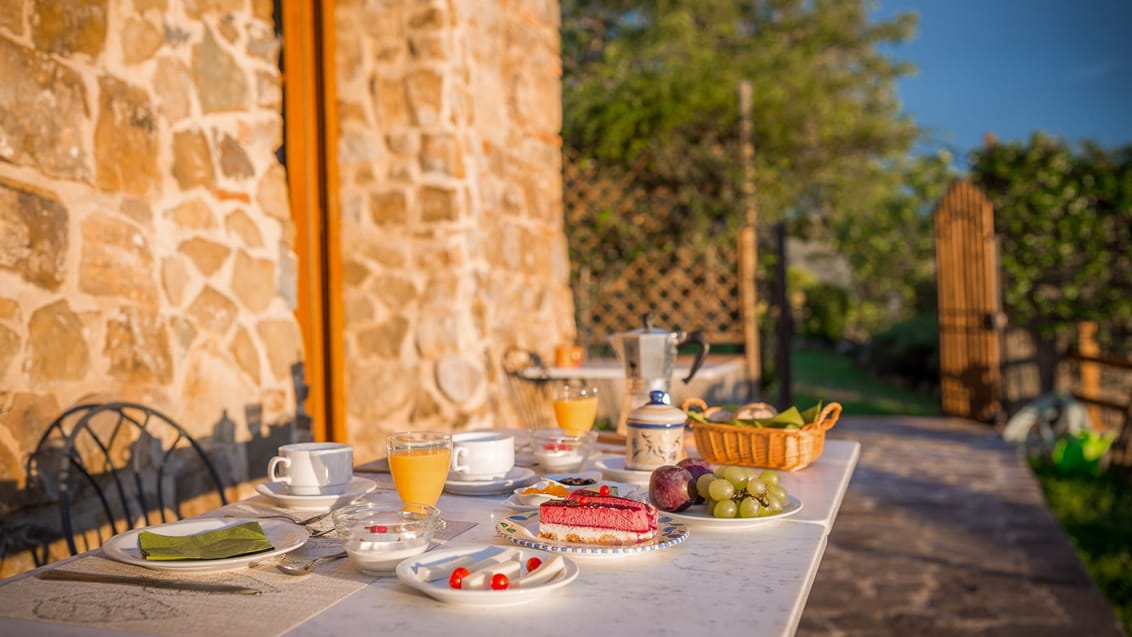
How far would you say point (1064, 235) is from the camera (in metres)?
7.99

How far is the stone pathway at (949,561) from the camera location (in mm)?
3234

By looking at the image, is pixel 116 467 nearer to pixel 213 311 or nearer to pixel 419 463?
pixel 213 311

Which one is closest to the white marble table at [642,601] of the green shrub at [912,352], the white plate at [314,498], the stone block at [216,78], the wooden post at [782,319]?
the white plate at [314,498]

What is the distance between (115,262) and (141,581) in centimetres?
146

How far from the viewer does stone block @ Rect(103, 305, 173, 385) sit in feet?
7.72

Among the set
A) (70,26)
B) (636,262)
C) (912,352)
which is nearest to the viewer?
(70,26)

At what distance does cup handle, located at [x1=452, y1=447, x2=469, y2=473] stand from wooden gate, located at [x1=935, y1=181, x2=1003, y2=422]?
23.7 feet

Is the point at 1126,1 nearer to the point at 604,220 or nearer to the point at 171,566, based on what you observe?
the point at 604,220

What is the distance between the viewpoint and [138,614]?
3.31 feet

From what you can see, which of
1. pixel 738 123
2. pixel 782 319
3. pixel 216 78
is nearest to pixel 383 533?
pixel 216 78

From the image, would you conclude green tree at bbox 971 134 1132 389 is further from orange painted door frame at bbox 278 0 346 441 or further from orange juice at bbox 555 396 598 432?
orange juice at bbox 555 396 598 432

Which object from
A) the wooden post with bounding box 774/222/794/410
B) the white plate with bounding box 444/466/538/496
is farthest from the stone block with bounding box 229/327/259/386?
the wooden post with bounding box 774/222/794/410

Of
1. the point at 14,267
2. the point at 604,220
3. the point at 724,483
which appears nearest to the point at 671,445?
the point at 724,483

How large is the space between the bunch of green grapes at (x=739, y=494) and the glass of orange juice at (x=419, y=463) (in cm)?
39
